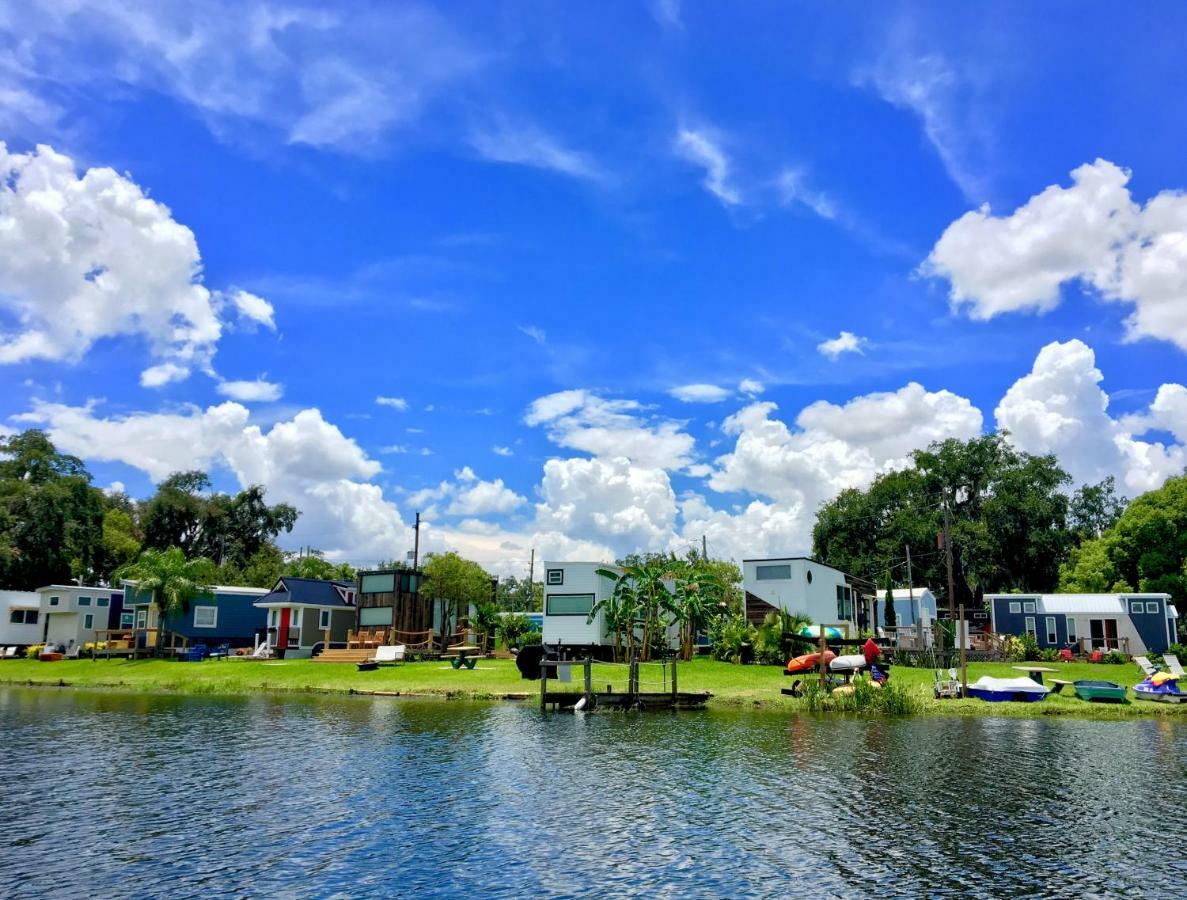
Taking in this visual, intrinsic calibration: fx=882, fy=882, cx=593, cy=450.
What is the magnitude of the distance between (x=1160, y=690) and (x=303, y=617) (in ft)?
195

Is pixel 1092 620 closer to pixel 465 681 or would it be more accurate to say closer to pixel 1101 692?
pixel 1101 692

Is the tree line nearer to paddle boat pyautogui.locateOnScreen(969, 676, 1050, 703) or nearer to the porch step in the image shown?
paddle boat pyautogui.locateOnScreen(969, 676, 1050, 703)

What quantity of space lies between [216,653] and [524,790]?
56642 millimetres

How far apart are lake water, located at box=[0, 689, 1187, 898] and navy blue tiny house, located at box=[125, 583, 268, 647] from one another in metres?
41.0

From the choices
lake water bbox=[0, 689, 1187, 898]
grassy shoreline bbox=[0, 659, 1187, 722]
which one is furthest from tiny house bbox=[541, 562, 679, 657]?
lake water bbox=[0, 689, 1187, 898]

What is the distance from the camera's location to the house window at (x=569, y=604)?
205 feet

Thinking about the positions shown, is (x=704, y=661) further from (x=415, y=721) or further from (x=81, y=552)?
(x=81, y=552)

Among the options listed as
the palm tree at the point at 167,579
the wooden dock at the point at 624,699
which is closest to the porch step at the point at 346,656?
the palm tree at the point at 167,579

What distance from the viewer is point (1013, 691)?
45.1 meters

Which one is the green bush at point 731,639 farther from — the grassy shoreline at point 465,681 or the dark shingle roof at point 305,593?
the dark shingle roof at point 305,593

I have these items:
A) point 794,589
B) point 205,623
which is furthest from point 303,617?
point 794,589

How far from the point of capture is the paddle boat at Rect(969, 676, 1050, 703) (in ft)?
147

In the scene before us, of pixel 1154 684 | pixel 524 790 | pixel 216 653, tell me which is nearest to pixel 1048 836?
pixel 524 790

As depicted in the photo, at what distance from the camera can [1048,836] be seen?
2031cm
